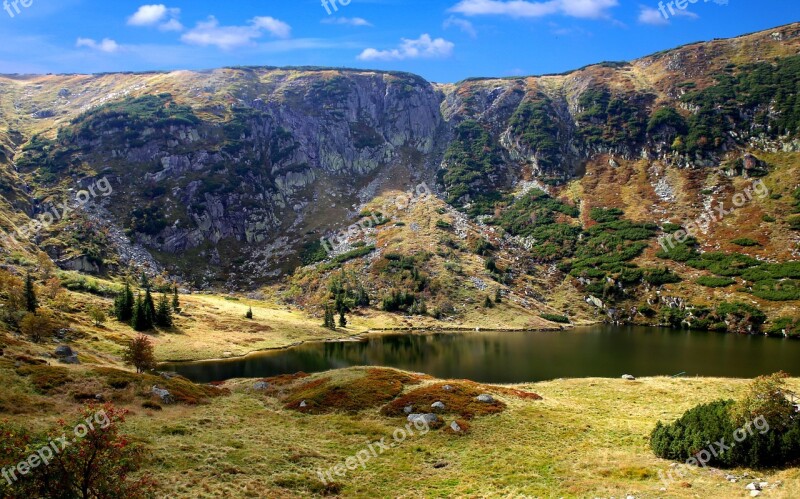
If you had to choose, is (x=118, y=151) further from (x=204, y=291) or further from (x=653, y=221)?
(x=653, y=221)

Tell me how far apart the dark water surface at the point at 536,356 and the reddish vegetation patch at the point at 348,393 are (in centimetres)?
2319

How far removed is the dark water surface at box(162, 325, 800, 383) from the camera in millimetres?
75812

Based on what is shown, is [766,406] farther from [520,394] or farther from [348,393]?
[348,393]

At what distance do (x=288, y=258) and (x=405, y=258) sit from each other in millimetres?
50820

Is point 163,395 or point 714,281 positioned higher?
point 714,281

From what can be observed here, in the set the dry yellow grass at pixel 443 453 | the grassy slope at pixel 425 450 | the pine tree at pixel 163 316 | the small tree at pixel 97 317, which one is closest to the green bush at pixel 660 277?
the grassy slope at pixel 425 450

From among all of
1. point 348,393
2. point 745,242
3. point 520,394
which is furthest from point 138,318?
point 745,242

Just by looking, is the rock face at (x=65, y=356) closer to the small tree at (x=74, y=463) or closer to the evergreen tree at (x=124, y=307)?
the evergreen tree at (x=124, y=307)

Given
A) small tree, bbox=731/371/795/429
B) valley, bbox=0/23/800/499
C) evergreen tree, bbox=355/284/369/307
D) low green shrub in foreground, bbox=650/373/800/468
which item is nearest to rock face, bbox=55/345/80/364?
valley, bbox=0/23/800/499

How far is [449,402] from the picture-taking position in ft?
148

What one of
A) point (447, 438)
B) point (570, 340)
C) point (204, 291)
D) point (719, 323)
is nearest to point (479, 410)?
point (447, 438)

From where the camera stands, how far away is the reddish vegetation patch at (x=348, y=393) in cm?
4675

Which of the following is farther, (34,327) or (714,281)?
(714,281)

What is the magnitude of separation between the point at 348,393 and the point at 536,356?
53459 mm
